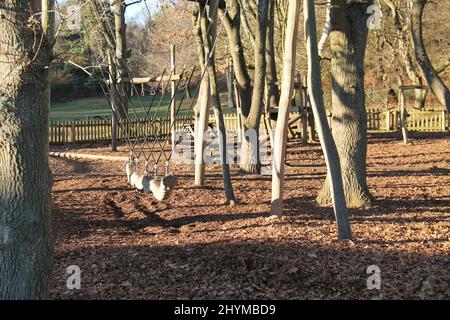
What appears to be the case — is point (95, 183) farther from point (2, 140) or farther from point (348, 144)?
point (2, 140)

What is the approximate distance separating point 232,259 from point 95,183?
749 centimetres

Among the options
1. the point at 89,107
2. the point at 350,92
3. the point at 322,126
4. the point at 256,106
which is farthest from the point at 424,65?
the point at 89,107

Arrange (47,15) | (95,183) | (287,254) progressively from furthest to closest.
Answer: (95,183), (287,254), (47,15)

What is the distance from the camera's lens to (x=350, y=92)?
30.1 feet

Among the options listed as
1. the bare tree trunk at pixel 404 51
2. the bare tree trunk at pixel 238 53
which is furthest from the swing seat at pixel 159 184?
the bare tree trunk at pixel 404 51

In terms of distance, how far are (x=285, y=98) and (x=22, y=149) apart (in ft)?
14.3

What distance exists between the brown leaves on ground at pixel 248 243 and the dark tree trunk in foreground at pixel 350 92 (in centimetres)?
57

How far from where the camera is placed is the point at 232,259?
6141 mm

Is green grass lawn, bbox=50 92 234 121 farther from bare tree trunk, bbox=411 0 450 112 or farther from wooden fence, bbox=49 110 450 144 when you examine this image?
bare tree trunk, bbox=411 0 450 112

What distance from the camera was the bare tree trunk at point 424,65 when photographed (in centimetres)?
1020

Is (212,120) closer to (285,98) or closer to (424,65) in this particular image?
(424,65)

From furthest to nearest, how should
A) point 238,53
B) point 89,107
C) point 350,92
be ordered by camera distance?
point 89,107, point 238,53, point 350,92

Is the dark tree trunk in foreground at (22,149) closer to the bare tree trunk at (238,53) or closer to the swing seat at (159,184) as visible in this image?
the swing seat at (159,184)

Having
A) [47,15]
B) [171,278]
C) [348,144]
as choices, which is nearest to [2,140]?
[47,15]
